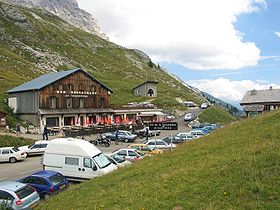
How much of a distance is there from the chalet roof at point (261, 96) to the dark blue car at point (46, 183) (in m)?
59.7

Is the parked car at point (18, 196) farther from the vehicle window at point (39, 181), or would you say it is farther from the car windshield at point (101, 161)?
the car windshield at point (101, 161)

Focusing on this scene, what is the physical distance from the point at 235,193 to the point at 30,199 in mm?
10279

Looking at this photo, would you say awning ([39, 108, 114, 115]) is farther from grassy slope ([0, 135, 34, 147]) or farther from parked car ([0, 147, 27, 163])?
parked car ([0, 147, 27, 163])

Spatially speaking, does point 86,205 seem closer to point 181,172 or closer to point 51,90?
point 181,172

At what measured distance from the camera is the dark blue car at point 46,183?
1898 cm

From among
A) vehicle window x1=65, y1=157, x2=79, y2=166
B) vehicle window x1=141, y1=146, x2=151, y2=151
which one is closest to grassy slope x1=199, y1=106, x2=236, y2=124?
vehicle window x1=141, y1=146, x2=151, y2=151

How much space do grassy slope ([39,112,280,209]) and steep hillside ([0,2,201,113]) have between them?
2711 inches

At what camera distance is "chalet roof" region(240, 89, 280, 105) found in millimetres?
70637

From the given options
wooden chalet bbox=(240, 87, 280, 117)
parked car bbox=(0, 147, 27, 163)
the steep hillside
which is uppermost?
the steep hillside

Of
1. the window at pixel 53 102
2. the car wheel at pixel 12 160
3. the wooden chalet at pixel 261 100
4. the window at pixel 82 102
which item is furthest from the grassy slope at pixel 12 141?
the wooden chalet at pixel 261 100

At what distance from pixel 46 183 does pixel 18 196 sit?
303 cm

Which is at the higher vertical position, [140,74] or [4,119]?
[140,74]

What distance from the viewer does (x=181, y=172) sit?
14.7m

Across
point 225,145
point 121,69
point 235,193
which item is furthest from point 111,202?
point 121,69
